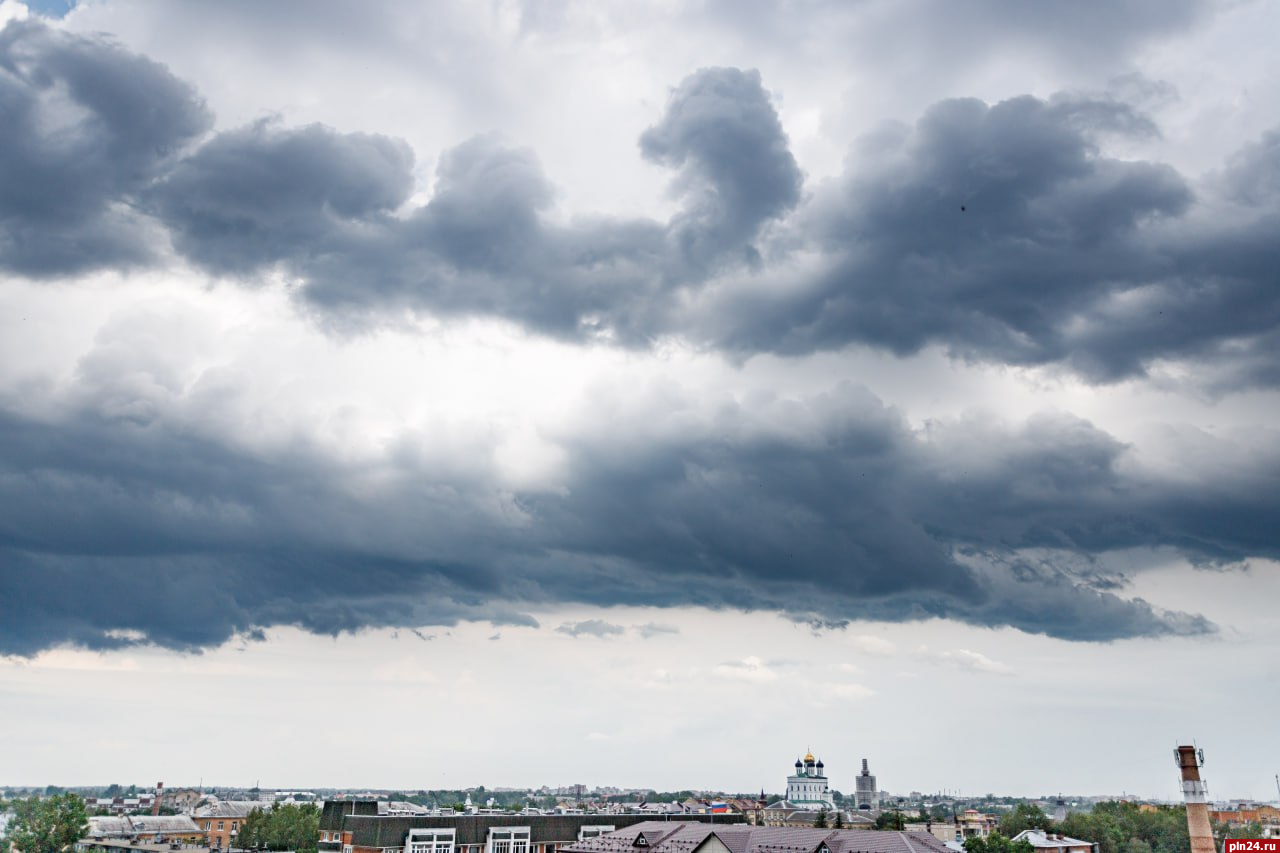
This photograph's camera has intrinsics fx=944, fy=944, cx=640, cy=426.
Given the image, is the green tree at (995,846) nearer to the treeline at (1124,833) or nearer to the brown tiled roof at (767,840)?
the treeline at (1124,833)

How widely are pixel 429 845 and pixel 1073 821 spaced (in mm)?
137241

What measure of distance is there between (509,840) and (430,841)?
1278 centimetres

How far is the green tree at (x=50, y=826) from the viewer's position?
150875mm

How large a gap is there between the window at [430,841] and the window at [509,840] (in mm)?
6378

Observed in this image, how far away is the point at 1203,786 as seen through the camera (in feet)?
291

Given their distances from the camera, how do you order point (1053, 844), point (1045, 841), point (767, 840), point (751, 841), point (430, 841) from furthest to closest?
1. point (1045, 841)
2. point (1053, 844)
3. point (430, 841)
4. point (751, 841)
5. point (767, 840)

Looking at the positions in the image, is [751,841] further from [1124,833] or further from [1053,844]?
[1124,833]

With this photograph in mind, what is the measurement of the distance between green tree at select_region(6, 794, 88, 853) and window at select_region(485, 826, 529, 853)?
243 feet

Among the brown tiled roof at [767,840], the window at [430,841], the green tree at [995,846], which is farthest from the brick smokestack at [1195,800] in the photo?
the window at [430,841]

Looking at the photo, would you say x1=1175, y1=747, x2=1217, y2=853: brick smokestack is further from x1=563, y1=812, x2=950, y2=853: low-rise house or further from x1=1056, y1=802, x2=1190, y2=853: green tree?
x1=1056, y1=802, x2=1190, y2=853: green tree

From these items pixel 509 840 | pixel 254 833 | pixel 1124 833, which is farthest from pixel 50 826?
pixel 1124 833

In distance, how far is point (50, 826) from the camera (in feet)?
500

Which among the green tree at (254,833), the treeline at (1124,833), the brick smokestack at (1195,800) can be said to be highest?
the brick smokestack at (1195,800)

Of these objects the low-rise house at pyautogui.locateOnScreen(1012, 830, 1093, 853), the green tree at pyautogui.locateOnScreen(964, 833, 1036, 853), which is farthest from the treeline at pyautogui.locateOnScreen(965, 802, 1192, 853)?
the green tree at pyautogui.locateOnScreen(964, 833, 1036, 853)
